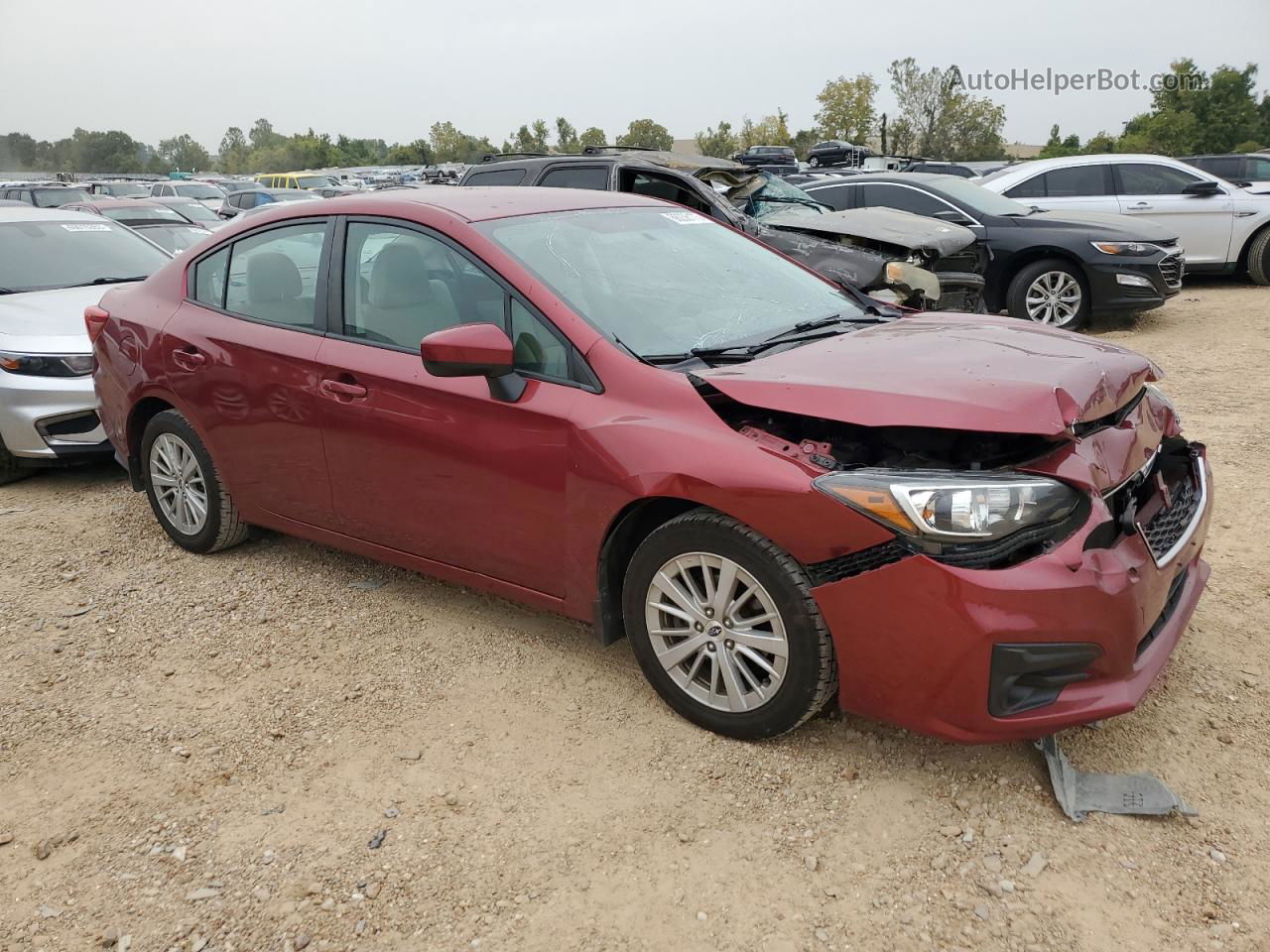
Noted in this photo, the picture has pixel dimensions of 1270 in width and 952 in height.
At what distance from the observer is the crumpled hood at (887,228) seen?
26.1 ft

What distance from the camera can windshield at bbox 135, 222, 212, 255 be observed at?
12.2 m

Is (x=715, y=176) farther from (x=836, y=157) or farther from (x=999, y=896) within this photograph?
(x=836, y=157)

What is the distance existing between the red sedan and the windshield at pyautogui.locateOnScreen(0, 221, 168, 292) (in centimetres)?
303

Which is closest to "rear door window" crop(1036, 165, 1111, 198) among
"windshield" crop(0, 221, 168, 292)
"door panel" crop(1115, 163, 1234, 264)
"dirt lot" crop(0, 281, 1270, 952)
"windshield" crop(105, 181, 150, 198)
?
"door panel" crop(1115, 163, 1234, 264)

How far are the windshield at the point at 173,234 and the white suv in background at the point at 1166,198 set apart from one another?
9.60m

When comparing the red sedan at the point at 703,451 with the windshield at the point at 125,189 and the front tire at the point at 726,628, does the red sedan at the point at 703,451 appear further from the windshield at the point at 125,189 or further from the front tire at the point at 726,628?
the windshield at the point at 125,189

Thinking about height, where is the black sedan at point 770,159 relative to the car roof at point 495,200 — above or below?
above

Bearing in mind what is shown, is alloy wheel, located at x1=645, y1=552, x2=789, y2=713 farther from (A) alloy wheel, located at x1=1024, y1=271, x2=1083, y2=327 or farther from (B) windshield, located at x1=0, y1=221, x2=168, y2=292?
(A) alloy wheel, located at x1=1024, y1=271, x2=1083, y2=327

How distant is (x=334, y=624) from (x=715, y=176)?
7119 millimetres

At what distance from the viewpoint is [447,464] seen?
348 cm

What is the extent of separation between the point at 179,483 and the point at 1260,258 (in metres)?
12.2

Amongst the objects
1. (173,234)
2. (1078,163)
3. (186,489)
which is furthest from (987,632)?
(173,234)

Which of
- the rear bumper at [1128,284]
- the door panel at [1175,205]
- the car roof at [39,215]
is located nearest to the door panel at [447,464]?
the car roof at [39,215]

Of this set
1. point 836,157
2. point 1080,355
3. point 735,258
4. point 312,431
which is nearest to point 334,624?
point 312,431
